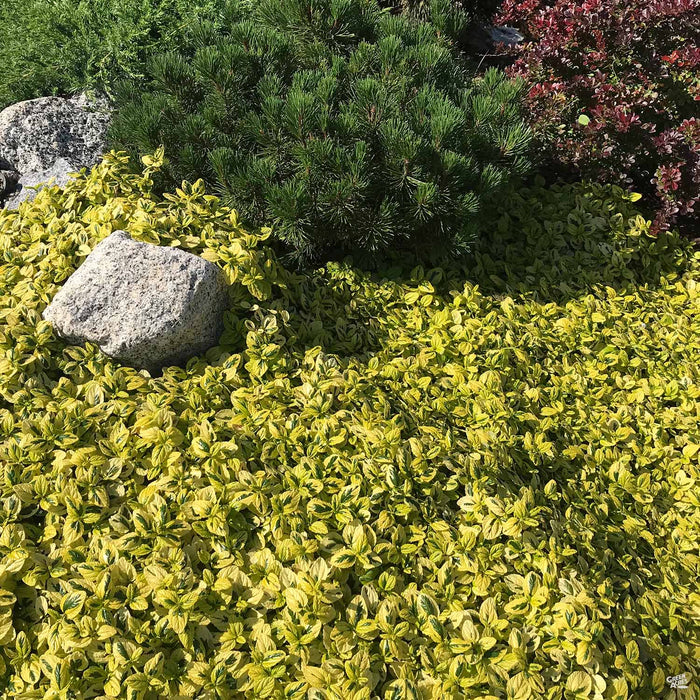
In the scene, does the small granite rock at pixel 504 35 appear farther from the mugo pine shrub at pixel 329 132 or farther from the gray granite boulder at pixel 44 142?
the gray granite boulder at pixel 44 142

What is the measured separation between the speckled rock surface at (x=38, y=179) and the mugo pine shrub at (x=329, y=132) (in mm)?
476

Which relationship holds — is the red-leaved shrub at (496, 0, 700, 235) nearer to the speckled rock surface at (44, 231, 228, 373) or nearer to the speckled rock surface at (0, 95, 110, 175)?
the speckled rock surface at (44, 231, 228, 373)

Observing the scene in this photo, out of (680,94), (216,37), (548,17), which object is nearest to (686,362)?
(680,94)

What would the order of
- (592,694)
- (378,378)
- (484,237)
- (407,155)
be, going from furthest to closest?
(484,237) < (407,155) < (378,378) < (592,694)

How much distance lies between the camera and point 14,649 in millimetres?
2039

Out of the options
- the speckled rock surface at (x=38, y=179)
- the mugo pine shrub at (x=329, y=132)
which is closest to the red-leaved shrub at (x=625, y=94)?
the mugo pine shrub at (x=329, y=132)

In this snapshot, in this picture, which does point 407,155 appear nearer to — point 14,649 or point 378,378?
point 378,378

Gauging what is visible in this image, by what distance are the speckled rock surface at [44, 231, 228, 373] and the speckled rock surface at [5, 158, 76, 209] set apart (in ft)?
4.58

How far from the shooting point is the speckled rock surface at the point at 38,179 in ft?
12.9

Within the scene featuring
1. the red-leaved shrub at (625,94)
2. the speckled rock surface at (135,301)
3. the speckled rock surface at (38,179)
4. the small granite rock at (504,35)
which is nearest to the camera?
the speckled rock surface at (135,301)

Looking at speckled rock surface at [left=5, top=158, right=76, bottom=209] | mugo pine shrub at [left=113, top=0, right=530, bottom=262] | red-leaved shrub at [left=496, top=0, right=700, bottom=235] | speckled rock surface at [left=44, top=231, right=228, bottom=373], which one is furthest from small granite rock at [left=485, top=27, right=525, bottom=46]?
speckled rock surface at [left=44, top=231, right=228, bottom=373]

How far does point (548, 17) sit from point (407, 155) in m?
2.43

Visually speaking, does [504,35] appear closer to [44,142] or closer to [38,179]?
[44,142]

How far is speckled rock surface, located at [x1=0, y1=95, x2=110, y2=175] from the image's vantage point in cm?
411
